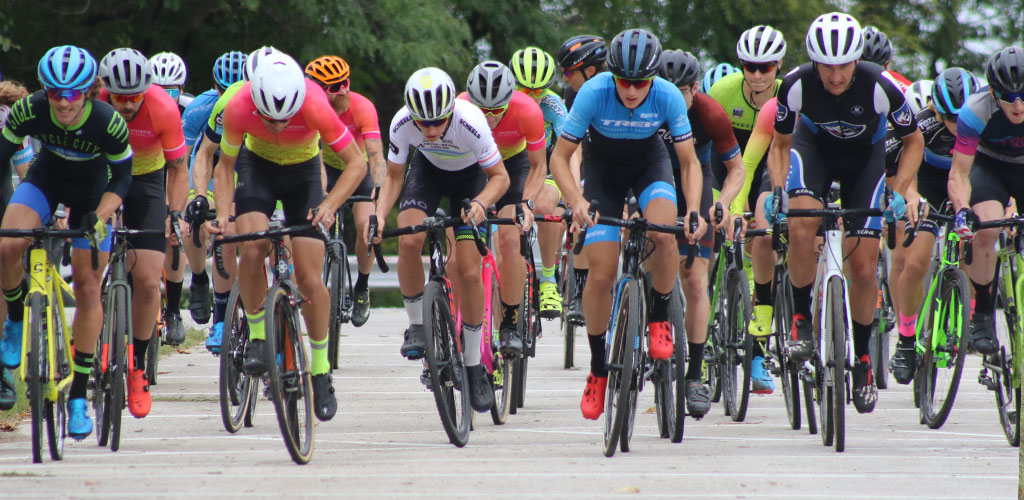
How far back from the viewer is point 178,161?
8.40 metres

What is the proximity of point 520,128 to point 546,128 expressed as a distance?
1464 mm

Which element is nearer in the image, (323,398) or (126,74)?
(323,398)

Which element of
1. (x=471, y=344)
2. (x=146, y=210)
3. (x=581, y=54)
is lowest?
(x=471, y=344)

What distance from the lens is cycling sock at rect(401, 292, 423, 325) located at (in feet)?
26.4

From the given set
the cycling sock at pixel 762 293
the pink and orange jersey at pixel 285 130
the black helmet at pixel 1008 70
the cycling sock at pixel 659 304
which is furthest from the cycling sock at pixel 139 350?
the black helmet at pixel 1008 70

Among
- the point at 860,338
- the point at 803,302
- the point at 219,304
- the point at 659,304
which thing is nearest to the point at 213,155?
the point at 219,304

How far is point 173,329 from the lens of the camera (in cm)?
1038

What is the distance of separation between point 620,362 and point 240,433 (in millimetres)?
2360

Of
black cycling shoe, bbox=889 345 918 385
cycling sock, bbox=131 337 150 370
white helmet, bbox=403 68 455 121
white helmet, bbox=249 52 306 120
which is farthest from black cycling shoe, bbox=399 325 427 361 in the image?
black cycling shoe, bbox=889 345 918 385

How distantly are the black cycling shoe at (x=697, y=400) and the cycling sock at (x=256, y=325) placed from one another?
2306 mm

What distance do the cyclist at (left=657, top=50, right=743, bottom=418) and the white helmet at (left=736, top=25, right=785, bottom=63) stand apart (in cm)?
51

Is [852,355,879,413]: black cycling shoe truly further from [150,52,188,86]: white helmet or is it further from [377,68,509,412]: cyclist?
[150,52,188,86]: white helmet

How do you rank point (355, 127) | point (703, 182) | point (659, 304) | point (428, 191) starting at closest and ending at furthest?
1. point (659, 304)
2. point (428, 191)
3. point (703, 182)
4. point (355, 127)

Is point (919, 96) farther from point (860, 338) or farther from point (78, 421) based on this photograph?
point (78, 421)
